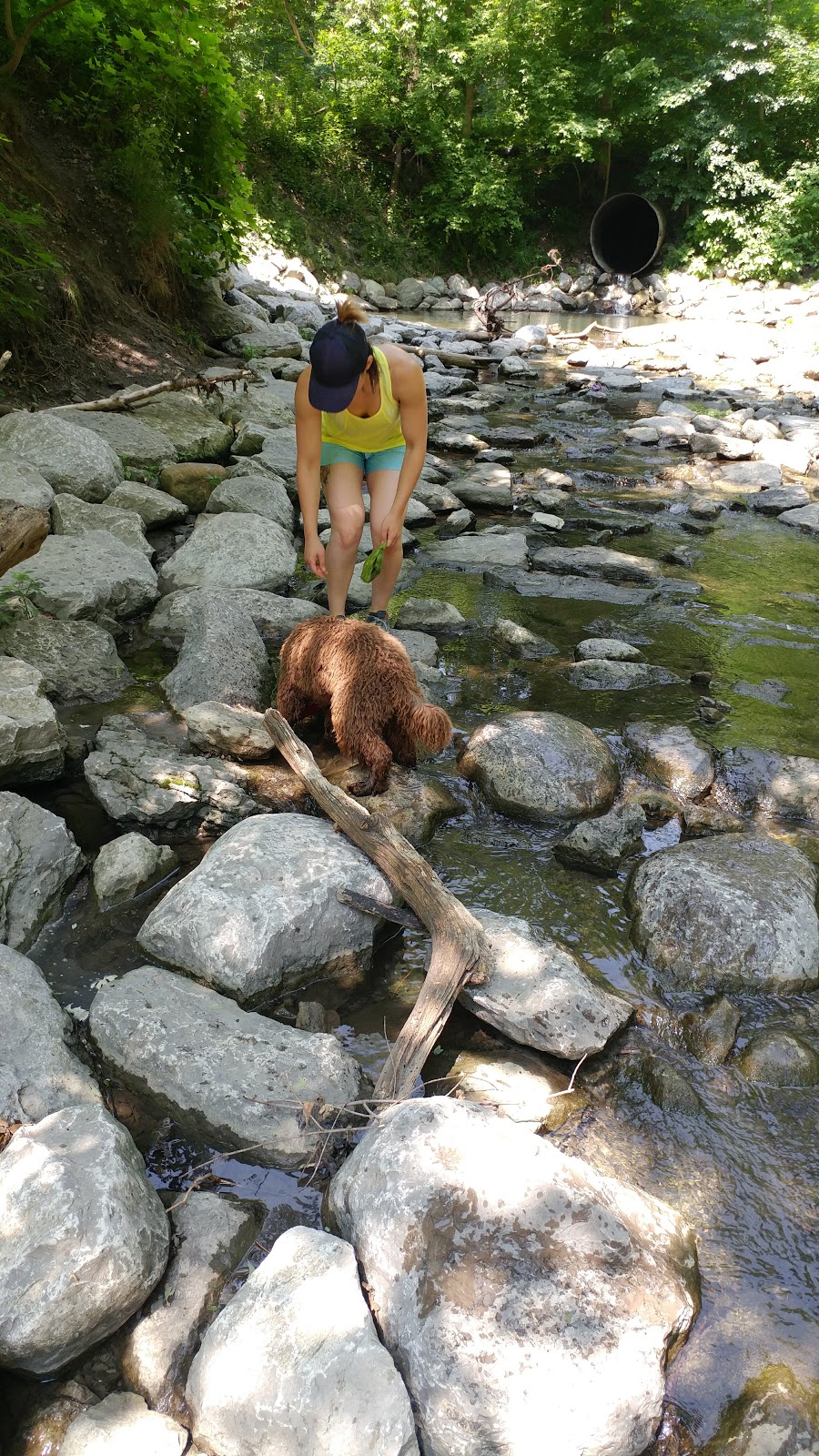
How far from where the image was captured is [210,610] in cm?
464

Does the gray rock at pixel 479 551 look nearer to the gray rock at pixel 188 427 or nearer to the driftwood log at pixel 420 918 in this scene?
the gray rock at pixel 188 427

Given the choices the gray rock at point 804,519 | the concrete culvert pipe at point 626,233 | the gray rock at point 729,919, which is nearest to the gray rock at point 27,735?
the gray rock at point 729,919

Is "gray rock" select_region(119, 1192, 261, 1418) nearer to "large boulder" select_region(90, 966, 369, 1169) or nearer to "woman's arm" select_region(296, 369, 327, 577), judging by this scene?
"large boulder" select_region(90, 966, 369, 1169)

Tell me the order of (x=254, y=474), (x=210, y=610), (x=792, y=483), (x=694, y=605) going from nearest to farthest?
(x=210, y=610)
(x=694, y=605)
(x=254, y=474)
(x=792, y=483)

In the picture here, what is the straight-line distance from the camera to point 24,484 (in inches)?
215

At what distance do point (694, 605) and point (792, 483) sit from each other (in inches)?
165

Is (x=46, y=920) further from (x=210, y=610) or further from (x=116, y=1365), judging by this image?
(x=210, y=610)

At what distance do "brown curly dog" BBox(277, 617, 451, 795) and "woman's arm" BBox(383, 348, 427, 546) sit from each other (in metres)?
0.83

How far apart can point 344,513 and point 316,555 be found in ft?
1.25

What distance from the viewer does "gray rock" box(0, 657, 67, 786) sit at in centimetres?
345

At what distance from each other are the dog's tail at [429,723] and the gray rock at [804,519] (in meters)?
5.65

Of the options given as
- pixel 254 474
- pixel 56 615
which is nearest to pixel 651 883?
pixel 56 615

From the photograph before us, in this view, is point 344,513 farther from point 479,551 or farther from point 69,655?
point 479,551

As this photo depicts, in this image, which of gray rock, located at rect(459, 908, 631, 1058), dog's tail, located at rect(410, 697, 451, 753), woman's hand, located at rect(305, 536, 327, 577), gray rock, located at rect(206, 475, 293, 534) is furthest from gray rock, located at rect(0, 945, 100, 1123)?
gray rock, located at rect(206, 475, 293, 534)
